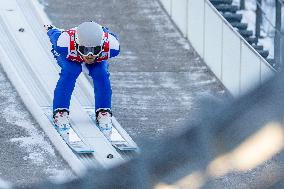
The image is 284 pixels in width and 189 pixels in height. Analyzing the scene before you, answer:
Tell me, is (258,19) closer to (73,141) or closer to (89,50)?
(89,50)

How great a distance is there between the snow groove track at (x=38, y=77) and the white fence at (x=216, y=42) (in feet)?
5.11

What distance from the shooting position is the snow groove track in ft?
34.7

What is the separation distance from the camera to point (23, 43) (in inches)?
544

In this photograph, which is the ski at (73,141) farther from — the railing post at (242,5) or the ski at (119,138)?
the railing post at (242,5)

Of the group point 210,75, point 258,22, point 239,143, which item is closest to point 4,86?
point 210,75

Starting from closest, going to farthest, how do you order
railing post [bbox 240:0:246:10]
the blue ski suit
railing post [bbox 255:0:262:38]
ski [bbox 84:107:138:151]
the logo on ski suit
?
ski [bbox 84:107:138:151], the logo on ski suit, the blue ski suit, railing post [bbox 255:0:262:38], railing post [bbox 240:0:246:10]

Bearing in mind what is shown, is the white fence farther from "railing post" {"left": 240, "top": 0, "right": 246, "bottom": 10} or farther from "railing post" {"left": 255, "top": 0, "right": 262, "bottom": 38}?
"railing post" {"left": 240, "top": 0, "right": 246, "bottom": 10}

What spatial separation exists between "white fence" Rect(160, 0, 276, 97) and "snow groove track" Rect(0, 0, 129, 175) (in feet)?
5.11

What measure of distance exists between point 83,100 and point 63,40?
1322mm

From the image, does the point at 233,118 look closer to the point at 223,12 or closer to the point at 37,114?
the point at 37,114

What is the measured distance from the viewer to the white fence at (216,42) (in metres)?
12.5

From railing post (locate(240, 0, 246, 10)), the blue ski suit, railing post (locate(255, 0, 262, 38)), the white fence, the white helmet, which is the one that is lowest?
railing post (locate(240, 0, 246, 10))

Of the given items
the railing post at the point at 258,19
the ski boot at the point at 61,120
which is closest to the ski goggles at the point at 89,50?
the ski boot at the point at 61,120

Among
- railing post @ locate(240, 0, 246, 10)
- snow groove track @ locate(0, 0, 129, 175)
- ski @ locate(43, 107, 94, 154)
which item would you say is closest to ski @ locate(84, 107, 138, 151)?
snow groove track @ locate(0, 0, 129, 175)
